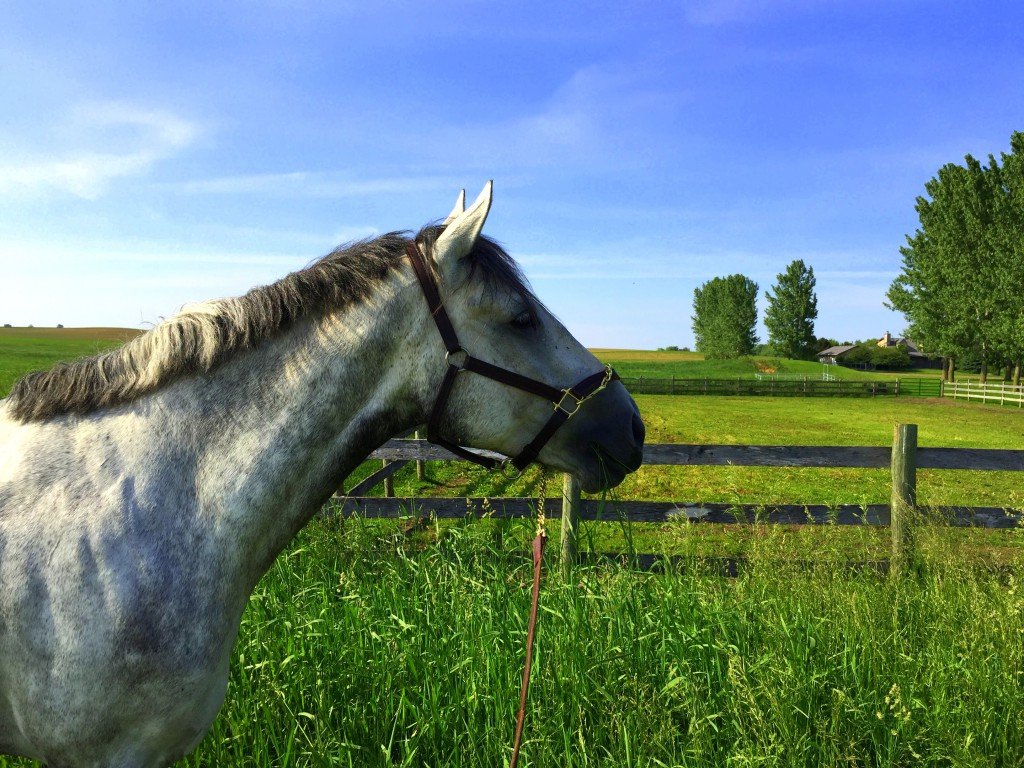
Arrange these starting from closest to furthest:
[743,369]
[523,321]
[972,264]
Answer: [523,321], [972,264], [743,369]

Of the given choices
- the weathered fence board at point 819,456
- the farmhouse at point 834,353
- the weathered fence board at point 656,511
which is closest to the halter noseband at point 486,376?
the weathered fence board at point 656,511

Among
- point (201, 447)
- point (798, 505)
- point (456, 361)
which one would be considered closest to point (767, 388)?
point (798, 505)

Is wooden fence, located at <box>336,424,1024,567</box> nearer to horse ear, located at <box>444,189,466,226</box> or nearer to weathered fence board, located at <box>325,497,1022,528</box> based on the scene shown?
weathered fence board, located at <box>325,497,1022,528</box>

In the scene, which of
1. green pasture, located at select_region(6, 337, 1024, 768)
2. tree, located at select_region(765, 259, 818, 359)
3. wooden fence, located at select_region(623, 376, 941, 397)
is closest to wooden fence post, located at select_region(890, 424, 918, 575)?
green pasture, located at select_region(6, 337, 1024, 768)

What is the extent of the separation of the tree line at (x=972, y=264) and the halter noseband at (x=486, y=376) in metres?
46.8

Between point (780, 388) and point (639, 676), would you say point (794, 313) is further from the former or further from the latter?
point (639, 676)

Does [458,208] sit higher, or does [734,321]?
[734,321]

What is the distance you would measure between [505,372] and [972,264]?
52.8 metres

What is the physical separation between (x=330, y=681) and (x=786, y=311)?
92.7 metres

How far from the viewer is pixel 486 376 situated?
2.19 meters

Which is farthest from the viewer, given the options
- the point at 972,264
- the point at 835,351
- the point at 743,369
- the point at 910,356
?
the point at 835,351

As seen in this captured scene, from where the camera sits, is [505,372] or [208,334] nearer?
[208,334]

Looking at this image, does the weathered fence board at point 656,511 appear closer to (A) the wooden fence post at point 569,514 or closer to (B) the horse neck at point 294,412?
(A) the wooden fence post at point 569,514

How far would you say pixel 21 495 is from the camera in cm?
191
